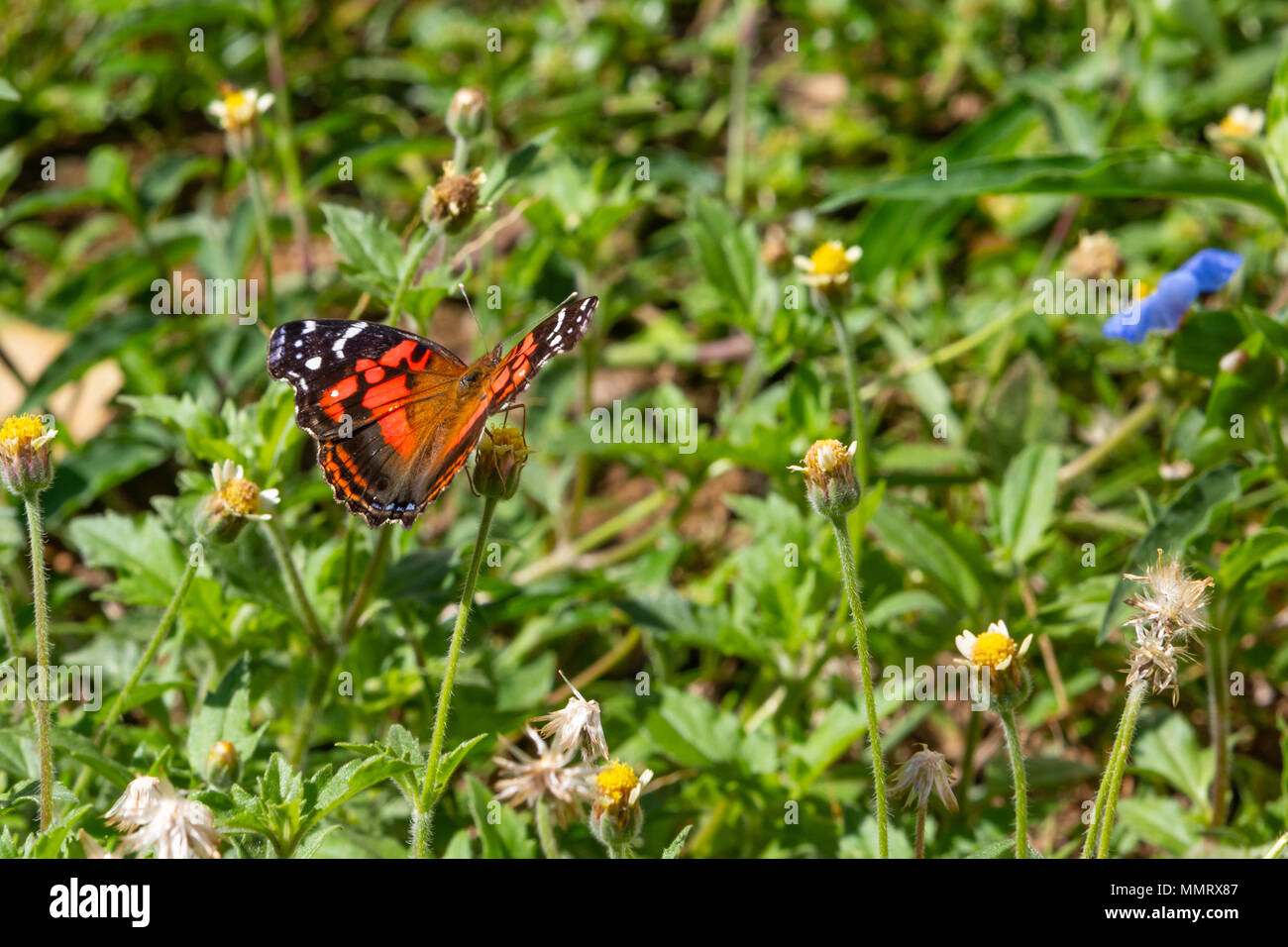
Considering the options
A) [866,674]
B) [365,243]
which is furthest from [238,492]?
[866,674]

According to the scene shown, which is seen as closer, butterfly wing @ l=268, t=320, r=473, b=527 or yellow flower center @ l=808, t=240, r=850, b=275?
butterfly wing @ l=268, t=320, r=473, b=527

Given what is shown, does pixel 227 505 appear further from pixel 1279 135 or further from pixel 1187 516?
pixel 1279 135

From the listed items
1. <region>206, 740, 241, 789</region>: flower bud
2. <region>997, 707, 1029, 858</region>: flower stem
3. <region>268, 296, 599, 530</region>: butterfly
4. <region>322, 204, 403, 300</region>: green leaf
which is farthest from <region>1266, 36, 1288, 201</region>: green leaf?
<region>206, 740, 241, 789</region>: flower bud

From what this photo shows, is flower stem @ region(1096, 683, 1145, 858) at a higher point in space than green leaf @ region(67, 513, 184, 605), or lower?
lower

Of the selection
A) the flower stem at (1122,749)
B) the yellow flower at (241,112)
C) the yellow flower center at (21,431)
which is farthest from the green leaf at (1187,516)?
the yellow flower at (241,112)

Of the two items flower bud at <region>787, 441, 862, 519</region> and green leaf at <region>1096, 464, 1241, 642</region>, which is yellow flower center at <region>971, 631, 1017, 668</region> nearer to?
flower bud at <region>787, 441, 862, 519</region>

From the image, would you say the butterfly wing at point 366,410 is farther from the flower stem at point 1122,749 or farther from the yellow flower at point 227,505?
the flower stem at point 1122,749
